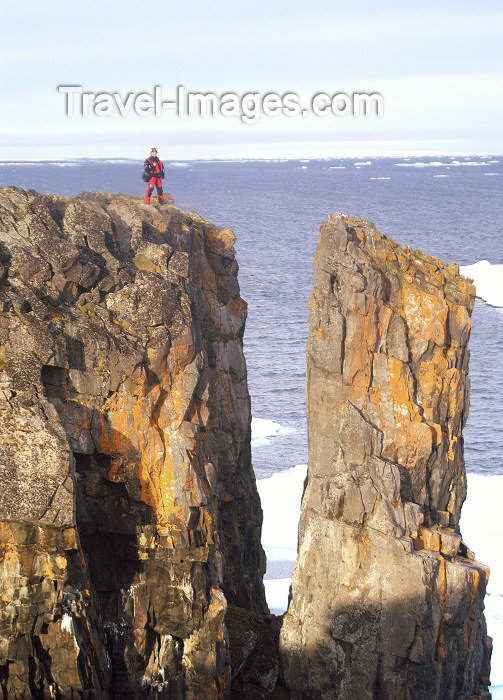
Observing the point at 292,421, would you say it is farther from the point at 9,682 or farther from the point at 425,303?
the point at 9,682

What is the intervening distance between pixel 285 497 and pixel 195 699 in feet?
100

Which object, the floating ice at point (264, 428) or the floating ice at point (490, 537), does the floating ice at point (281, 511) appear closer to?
the floating ice at point (264, 428)

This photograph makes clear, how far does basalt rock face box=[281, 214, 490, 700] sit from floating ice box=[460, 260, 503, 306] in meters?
67.2

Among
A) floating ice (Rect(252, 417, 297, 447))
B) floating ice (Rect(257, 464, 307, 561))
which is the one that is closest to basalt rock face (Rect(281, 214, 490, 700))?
floating ice (Rect(257, 464, 307, 561))

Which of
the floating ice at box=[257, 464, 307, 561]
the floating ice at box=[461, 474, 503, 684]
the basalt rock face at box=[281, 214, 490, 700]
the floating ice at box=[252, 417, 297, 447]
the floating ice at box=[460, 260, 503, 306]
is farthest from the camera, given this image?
the floating ice at box=[460, 260, 503, 306]

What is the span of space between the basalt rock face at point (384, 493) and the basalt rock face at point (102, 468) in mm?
3895

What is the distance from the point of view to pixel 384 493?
34.2m

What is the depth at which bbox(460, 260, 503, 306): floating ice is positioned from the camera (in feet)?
342

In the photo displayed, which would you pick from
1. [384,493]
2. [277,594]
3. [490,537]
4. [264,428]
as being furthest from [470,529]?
[384,493]

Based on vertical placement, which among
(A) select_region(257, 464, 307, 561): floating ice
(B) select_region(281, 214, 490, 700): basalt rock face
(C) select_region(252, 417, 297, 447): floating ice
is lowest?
(A) select_region(257, 464, 307, 561): floating ice

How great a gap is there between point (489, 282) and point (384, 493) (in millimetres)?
74408

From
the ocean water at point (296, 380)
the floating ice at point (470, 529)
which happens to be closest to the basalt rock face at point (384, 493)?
the floating ice at point (470, 529)

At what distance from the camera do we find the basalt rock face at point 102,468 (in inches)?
1050

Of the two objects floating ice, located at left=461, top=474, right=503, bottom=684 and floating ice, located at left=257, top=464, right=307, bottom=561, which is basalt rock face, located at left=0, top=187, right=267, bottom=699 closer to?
floating ice, located at left=461, top=474, right=503, bottom=684
